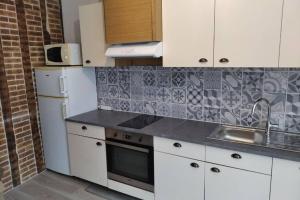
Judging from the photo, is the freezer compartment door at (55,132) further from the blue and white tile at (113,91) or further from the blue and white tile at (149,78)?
the blue and white tile at (149,78)

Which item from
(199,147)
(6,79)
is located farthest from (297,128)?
(6,79)

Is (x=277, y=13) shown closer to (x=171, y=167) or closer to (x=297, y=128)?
(x=297, y=128)

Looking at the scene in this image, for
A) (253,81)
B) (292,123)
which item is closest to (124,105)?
(253,81)

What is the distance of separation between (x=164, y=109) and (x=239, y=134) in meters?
0.84

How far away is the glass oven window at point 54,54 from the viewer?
2811 millimetres

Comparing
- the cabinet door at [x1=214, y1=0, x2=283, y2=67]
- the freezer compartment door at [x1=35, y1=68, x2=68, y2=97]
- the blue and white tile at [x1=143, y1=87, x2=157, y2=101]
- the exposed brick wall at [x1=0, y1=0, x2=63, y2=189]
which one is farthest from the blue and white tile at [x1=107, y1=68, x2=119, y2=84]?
the cabinet door at [x1=214, y1=0, x2=283, y2=67]

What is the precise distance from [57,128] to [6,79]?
0.79 m

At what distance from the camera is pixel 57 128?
9.38 ft

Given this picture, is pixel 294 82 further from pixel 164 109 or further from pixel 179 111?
pixel 164 109

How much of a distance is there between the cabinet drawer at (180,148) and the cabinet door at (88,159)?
0.70m

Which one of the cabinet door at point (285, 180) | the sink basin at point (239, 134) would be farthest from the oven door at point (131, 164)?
the cabinet door at point (285, 180)

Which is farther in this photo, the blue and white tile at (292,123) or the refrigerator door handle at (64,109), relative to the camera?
the refrigerator door handle at (64,109)

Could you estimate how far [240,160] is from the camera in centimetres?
176

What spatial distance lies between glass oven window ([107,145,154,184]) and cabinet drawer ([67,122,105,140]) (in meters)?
0.17
